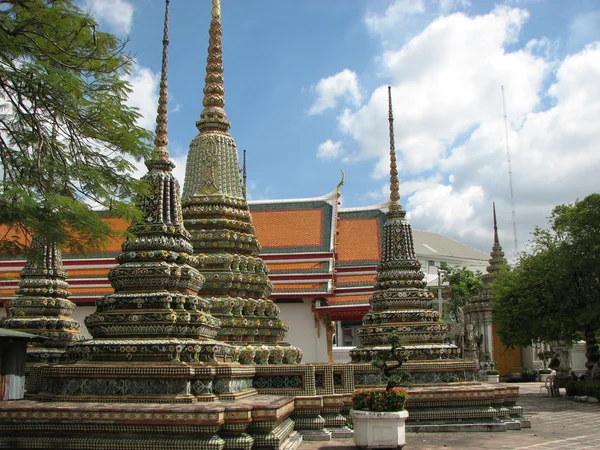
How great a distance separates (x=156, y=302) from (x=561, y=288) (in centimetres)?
1682

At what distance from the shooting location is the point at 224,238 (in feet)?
45.8

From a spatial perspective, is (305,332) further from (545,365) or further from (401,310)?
(545,365)

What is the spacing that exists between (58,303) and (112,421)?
7.68 meters

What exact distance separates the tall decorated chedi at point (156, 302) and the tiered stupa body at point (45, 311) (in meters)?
4.59

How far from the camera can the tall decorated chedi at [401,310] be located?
50.9 feet

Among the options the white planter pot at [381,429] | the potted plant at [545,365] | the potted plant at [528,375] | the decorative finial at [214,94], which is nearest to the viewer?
the white planter pot at [381,429]

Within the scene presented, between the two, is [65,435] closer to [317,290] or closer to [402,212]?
[402,212]

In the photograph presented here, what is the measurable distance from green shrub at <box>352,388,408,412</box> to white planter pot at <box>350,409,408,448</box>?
0.12 m

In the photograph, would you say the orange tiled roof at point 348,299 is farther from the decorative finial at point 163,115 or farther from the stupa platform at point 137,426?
the stupa platform at point 137,426

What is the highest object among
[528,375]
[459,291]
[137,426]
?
[459,291]

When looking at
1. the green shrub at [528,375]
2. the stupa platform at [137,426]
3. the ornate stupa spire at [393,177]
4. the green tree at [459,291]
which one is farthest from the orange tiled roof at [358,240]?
the green tree at [459,291]

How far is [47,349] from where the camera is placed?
49.1 feet

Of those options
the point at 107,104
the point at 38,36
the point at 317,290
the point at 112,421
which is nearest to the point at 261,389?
the point at 112,421

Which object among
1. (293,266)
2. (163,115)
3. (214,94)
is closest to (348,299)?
(293,266)
